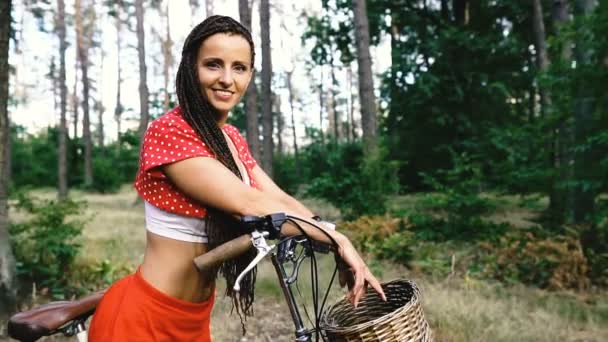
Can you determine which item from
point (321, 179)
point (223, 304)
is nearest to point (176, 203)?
Answer: point (223, 304)

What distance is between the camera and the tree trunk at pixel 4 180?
4676 mm

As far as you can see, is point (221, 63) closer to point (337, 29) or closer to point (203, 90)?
point (203, 90)

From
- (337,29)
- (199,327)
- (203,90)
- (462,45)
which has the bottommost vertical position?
(199,327)

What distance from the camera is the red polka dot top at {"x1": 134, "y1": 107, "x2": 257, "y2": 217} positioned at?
1484mm

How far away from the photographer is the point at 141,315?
159 cm

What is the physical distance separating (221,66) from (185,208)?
0.45m

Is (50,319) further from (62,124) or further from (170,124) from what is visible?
(62,124)

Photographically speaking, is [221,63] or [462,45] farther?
[462,45]

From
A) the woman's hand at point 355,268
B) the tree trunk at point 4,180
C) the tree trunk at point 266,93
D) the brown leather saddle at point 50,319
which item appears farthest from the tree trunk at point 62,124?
the woman's hand at point 355,268

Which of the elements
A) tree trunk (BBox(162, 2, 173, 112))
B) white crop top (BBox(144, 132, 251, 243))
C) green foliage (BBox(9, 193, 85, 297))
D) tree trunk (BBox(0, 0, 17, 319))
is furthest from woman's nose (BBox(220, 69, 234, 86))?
tree trunk (BBox(162, 2, 173, 112))

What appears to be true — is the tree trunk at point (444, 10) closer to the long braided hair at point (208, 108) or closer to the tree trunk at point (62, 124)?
the tree trunk at point (62, 124)

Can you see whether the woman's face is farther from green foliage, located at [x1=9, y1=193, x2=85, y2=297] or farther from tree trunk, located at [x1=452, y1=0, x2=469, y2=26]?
tree trunk, located at [x1=452, y1=0, x2=469, y2=26]

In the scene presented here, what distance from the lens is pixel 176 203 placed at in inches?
61.3

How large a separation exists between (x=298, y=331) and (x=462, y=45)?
43.1 feet
